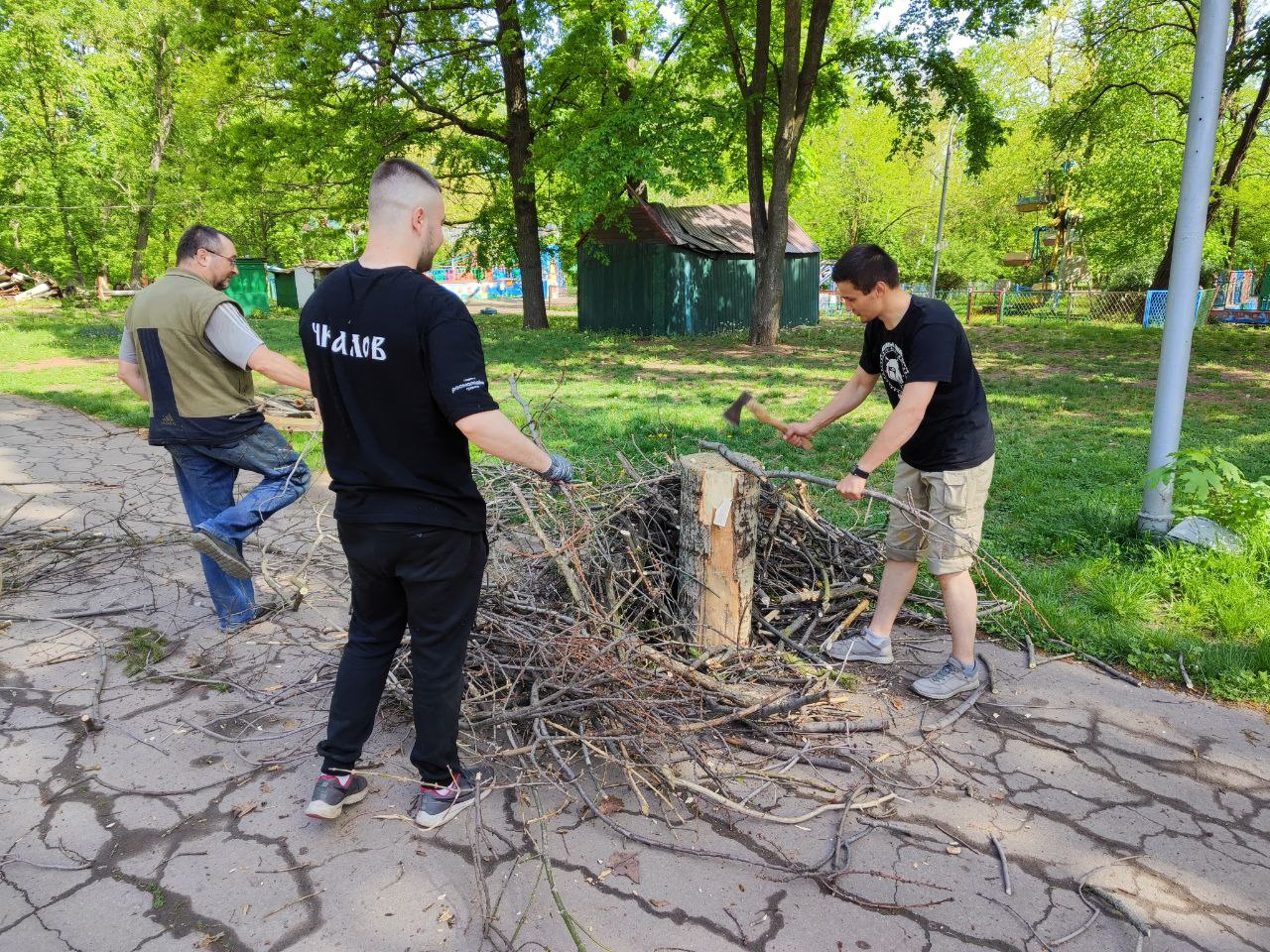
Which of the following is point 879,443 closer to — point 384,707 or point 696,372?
point 384,707

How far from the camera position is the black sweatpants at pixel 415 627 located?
2.31 metres

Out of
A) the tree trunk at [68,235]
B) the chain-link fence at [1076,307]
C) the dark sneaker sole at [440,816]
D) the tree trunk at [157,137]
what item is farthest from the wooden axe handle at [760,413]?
the tree trunk at [68,235]

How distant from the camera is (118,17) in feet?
84.2

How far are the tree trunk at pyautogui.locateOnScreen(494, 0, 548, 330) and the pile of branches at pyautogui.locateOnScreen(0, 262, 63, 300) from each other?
64.7 ft

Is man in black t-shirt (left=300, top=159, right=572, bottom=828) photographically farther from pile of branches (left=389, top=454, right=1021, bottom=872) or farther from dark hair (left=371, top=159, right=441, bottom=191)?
pile of branches (left=389, top=454, right=1021, bottom=872)

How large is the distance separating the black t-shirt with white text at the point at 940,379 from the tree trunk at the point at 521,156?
51.8 feet

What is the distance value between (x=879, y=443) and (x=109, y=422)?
29.1ft

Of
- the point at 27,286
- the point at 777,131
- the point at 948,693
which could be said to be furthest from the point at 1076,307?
the point at 27,286

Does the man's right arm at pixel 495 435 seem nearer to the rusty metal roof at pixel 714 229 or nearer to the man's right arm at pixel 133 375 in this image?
the man's right arm at pixel 133 375

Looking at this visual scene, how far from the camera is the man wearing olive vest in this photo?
3.56 metres

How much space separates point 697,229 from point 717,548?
17.9m

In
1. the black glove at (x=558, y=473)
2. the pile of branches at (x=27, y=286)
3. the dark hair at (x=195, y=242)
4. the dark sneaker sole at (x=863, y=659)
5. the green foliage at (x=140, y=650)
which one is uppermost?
the pile of branches at (x=27, y=286)

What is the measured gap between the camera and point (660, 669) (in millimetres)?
3281

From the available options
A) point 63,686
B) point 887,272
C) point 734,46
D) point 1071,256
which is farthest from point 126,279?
point 1071,256
